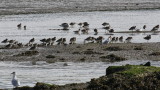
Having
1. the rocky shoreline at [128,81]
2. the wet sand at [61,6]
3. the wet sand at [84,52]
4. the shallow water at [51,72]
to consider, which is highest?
the wet sand at [61,6]

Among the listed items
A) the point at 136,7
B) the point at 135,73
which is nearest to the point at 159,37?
the point at 135,73

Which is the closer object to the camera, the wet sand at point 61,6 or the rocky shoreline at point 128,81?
the rocky shoreline at point 128,81

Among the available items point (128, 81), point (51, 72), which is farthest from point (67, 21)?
point (128, 81)

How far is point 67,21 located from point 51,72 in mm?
31586

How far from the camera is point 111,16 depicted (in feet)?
205

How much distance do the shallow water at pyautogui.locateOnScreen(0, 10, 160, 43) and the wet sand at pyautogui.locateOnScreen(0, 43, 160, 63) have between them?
12.3 ft

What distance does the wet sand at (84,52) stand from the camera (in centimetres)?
2959

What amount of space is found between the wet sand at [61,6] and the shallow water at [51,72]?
124 ft

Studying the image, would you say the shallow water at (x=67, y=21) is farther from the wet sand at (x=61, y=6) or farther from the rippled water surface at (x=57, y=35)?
the wet sand at (x=61, y=6)

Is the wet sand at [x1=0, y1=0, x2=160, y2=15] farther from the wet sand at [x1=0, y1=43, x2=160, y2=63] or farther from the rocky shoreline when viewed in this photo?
the rocky shoreline

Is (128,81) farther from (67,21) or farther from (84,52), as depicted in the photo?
(67,21)

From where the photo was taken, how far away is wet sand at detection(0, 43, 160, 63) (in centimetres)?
2959

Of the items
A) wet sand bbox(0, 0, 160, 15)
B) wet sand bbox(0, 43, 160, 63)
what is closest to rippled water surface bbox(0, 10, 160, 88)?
wet sand bbox(0, 43, 160, 63)

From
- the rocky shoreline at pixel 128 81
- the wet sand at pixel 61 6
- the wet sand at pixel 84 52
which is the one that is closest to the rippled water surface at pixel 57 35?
the wet sand at pixel 84 52
